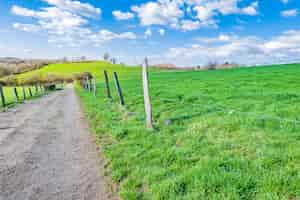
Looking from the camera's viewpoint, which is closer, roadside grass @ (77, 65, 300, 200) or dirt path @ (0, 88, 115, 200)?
roadside grass @ (77, 65, 300, 200)

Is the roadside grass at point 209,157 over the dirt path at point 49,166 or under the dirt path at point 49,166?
over

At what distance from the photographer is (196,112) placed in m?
7.63

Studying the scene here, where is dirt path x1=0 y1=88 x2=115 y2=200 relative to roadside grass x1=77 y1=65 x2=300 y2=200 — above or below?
below

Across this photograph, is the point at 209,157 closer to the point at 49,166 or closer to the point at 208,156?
the point at 208,156

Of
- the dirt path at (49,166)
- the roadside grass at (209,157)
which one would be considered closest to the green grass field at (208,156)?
the roadside grass at (209,157)

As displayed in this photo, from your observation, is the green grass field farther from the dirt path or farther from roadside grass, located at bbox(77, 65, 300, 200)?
the dirt path

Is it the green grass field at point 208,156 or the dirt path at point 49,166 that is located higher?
the green grass field at point 208,156

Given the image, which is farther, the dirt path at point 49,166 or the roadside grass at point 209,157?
the dirt path at point 49,166

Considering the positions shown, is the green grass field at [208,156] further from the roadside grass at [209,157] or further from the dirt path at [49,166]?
the dirt path at [49,166]

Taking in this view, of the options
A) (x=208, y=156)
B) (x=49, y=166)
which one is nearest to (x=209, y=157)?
(x=208, y=156)

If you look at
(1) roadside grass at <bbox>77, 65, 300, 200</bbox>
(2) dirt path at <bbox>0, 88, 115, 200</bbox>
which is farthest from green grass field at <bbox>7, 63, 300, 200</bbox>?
(2) dirt path at <bbox>0, 88, 115, 200</bbox>

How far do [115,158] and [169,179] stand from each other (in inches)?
60.5

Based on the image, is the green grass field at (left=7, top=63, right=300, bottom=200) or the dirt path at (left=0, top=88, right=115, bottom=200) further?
the dirt path at (left=0, top=88, right=115, bottom=200)

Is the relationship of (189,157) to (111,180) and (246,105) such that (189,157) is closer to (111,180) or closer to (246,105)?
(111,180)
